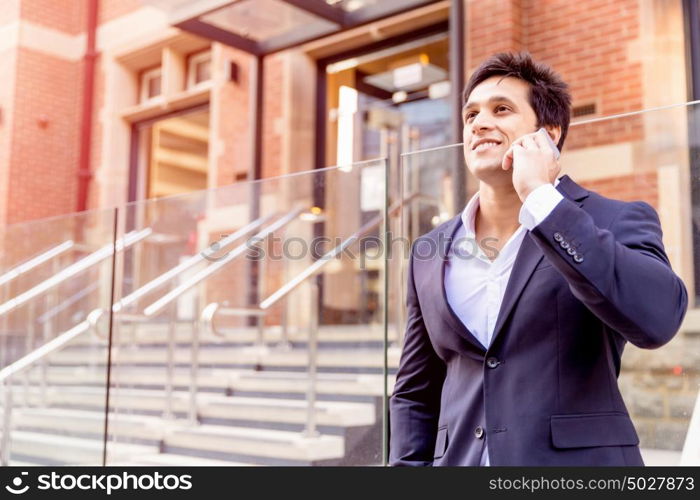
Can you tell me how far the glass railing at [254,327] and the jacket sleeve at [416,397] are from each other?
1.62 m

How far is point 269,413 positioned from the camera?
15.8 feet

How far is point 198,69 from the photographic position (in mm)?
9539

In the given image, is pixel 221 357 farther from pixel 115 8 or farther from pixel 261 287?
pixel 115 8

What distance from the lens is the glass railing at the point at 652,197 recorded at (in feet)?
8.97

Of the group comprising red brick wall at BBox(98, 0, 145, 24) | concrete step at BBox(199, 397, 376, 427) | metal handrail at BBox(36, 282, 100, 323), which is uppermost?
red brick wall at BBox(98, 0, 145, 24)

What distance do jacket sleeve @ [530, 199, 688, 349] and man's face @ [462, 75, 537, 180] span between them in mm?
286

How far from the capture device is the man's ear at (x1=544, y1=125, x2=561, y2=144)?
1.72m

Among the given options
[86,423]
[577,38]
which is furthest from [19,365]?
[577,38]

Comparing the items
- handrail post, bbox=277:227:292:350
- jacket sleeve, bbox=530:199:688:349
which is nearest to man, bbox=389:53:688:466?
jacket sleeve, bbox=530:199:688:349

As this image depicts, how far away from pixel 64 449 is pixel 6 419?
54 cm

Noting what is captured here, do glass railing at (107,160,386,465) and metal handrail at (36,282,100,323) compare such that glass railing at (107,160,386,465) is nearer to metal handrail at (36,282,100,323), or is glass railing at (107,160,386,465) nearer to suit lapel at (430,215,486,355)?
metal handrail at (36,282,100,323)

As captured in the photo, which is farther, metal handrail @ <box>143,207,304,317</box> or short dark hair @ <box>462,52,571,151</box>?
metal handrail @ <box>143,207,304,317</box>

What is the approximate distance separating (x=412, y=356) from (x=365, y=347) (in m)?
2.47
